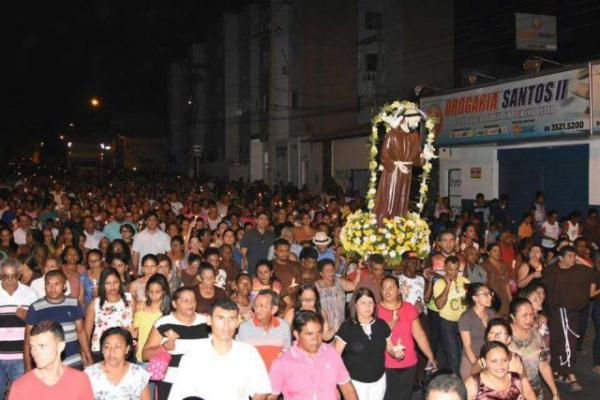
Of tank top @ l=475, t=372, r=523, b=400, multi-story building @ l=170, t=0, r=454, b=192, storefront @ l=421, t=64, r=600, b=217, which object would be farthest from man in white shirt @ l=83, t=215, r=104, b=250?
multi-story building @ l=170, t=0, r=454, b=192

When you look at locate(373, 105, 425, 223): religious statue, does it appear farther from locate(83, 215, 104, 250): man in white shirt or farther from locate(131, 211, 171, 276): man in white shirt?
locate(83, 215, 104, 250): man in white shirt

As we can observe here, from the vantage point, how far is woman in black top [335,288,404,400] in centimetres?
623

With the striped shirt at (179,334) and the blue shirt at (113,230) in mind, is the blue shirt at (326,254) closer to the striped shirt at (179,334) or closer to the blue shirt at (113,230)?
the blue shirt at (113,230)

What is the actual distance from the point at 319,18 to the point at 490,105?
18.4 meters

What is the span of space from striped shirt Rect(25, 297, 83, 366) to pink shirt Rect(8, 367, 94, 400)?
2124 mm

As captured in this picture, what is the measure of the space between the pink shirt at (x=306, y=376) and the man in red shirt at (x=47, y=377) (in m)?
1.39

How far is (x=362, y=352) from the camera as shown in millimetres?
6227

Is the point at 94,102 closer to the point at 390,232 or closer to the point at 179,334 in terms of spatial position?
the point at 390,232

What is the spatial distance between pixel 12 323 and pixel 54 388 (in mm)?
2963

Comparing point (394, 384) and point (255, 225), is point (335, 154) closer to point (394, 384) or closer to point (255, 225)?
point (255, 225)

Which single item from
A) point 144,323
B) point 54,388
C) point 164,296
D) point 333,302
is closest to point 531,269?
point 333,302

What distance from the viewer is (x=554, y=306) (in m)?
9.27

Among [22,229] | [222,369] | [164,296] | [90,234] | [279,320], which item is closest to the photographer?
[222,369]

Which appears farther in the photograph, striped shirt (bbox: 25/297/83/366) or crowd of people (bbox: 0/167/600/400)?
striped shirt (bbox: 25/297/83/366)
